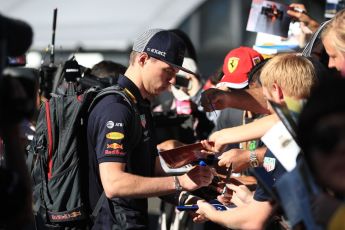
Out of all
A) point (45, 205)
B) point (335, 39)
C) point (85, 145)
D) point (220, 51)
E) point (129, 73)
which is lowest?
point (220, 51)

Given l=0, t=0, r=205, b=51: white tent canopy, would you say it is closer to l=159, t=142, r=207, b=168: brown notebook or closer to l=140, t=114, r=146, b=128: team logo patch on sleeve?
l=140, t=114, r=146, b=128: team logo patch on sleeve

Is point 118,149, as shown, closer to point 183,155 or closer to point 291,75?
point 183,155

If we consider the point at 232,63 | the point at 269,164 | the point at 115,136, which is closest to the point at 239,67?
the point at 232,63

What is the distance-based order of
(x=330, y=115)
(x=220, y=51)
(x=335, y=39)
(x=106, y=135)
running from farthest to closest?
(x=220, y=51) < (x=106, y=135) < (x=335, y=39) < (x=330, y=115)

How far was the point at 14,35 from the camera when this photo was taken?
3094 mm

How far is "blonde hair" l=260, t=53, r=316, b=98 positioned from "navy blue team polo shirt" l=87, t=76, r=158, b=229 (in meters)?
0.77

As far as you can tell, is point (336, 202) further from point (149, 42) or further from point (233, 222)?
point (149, 42)

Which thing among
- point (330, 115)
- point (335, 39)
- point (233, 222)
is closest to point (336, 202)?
point (330, 115)

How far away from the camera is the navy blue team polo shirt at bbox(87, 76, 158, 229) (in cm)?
411

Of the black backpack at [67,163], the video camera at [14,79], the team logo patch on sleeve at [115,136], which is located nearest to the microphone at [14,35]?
the video camera at [14,79]

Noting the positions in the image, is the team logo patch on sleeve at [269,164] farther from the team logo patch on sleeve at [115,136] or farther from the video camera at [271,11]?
the video camera at [271,11]

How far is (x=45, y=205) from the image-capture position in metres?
4.36

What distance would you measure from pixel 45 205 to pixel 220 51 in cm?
982

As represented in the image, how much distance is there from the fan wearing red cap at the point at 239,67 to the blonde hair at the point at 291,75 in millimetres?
1252
